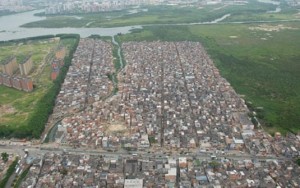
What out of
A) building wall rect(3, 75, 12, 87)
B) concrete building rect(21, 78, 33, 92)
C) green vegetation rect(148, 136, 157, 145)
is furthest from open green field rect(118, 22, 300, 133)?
building wall rect(3, 75, 12, 87)

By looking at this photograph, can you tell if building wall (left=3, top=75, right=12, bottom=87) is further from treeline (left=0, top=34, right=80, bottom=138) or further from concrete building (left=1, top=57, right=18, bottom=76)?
treeline (left=0, top=34, right=80, bottom=138)

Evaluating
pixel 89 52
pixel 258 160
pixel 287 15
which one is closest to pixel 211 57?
pixel 89 52

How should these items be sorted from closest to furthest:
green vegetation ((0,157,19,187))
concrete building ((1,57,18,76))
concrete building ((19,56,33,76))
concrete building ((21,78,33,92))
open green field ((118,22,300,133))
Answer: green vegetation ((0,157,19,187)) < open green field ((118,22,300,133)) < concrete building ((21,78,33,92)) < concrete building ((1,57,18,76)) < concrete building ((19,56,33,76))

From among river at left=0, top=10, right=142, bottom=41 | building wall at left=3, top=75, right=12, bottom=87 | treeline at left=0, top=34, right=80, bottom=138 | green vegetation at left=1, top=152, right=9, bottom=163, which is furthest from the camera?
river at left=0, top=10, right=142, bottom=41

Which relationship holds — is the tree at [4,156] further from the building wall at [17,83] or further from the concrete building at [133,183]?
the building wall at [17,83]

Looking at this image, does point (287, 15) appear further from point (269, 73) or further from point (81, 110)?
point (81, 110)
